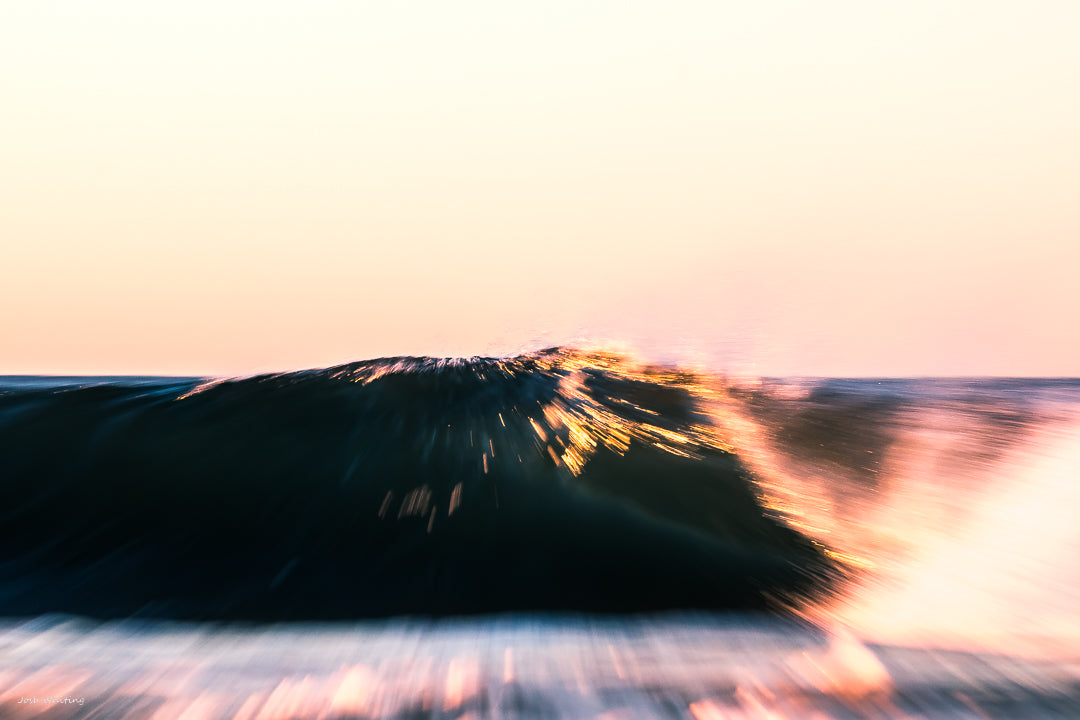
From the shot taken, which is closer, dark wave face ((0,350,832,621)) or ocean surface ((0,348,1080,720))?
ocean surface ((0,348,1080,720))

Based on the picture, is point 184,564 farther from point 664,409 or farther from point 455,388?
point 664,409

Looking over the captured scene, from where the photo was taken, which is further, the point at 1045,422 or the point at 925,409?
the point at 925,409

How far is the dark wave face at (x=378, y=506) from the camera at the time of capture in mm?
1280

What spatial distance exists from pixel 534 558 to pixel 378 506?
622 mm

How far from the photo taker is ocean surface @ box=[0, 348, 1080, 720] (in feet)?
3.05

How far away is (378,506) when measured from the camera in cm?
175

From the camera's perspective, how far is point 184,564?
143cm

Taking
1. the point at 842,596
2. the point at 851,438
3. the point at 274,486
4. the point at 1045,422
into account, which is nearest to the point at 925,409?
the point at 1045,422

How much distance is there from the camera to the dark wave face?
1.28 meters

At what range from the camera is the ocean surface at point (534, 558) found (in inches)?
36.6

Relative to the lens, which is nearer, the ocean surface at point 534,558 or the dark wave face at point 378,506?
the ocean surface at point 534,558

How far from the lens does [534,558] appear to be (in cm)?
141

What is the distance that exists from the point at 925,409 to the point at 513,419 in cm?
230

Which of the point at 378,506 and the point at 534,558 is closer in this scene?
the point at 534,558
